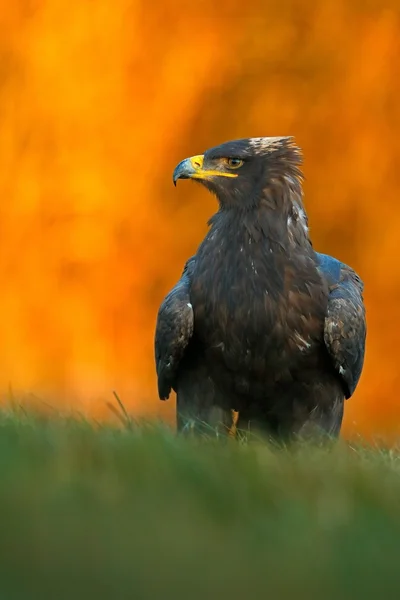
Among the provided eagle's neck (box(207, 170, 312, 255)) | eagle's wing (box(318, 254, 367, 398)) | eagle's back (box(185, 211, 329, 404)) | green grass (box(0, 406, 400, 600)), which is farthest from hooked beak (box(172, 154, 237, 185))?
green grass (box(0, 406, 400, 600))

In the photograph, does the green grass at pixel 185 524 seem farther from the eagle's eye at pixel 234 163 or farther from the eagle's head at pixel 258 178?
the eagle's eye at pixel 234 163

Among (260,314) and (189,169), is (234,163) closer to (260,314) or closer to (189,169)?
(189,169)

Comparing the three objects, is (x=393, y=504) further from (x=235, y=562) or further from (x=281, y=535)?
(x=235, y=562)

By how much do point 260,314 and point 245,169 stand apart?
0.91 m

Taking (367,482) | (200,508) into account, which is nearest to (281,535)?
(200,508)

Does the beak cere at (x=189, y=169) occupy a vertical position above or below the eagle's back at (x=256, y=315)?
above

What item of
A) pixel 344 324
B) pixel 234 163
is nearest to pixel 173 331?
pixel 344 324

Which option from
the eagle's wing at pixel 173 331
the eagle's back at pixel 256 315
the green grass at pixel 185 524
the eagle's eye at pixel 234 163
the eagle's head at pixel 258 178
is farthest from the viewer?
the eagle's eye at pixel 234 163

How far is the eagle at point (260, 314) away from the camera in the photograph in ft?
18.3

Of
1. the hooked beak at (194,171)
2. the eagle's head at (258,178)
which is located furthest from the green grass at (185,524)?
the hooked beak at (194,171)

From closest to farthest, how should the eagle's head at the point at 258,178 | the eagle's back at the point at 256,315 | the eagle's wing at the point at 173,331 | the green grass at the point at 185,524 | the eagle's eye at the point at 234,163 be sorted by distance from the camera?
the green grass at the point at 185,524 < the eagle's back at the point at 256,315 < the eagle's wing at the point at 173,331 < the eagle's head at the point at 258,178 < the eagle's eye at the point at 234,163

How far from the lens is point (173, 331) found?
5699 millimetres

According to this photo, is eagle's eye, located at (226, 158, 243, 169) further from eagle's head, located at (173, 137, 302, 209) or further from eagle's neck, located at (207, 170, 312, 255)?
eagle's neck, located at (207, 170, 312, 255)

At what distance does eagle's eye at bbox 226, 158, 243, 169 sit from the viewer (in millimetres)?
5949
